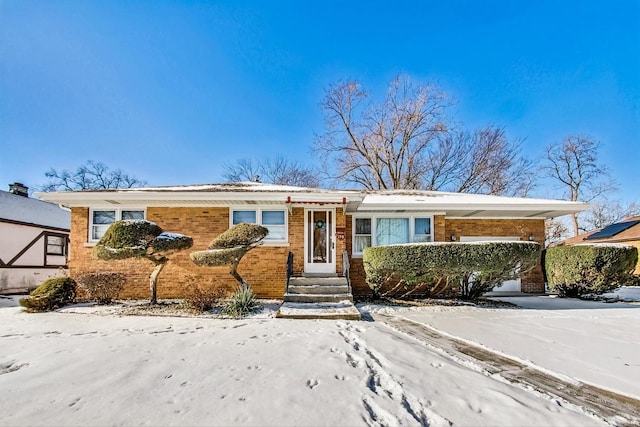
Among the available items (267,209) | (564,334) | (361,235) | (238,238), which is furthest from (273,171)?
(564,334)

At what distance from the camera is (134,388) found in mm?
2871

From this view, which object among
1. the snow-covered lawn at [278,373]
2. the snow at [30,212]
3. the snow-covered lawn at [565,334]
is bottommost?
the snow-covered lawn at [565,334]

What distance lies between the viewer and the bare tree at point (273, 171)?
94.0 feet

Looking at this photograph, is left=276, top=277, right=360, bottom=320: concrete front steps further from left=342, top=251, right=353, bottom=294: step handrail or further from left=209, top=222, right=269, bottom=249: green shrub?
left=209, top=222, right=269, bottom=249: green shrub

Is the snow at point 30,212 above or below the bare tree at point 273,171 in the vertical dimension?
below

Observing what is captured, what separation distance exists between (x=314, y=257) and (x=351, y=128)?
16466mm

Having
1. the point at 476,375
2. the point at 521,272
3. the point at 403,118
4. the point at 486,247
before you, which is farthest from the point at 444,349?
the point at 403,118

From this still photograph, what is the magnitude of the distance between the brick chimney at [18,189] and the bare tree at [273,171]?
559 inches

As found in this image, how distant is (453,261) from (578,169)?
25.7 meters

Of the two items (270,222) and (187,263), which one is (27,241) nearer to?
(187,263)

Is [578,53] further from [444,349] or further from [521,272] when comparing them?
[444,349]

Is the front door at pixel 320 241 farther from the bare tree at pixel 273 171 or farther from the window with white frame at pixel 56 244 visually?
the bare tree at pixel 273 171

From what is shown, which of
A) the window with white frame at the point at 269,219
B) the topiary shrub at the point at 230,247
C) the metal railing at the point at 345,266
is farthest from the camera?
the window with white frame at the point at 269,219

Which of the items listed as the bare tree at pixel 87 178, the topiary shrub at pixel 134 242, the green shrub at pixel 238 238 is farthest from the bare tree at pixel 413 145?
the bare tree at pixel 87 178
